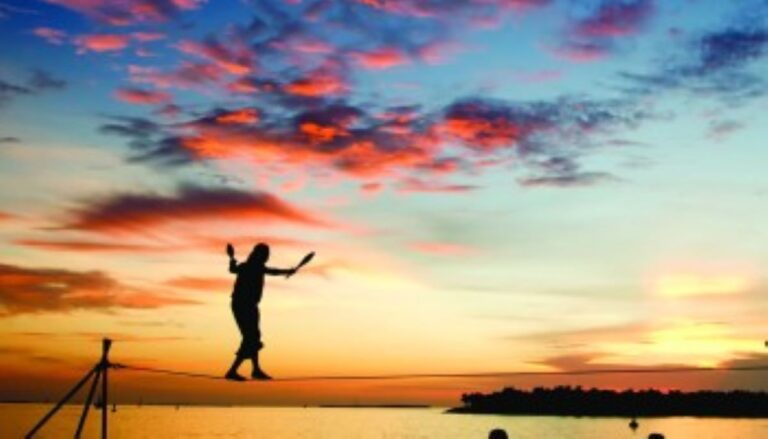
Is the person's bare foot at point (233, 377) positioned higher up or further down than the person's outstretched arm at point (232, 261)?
further down

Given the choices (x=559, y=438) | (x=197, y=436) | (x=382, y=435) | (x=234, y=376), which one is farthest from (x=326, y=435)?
(x=234, y=376)

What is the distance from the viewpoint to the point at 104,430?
1088 cm

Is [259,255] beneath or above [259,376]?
above

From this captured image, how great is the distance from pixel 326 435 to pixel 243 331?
7607 inches

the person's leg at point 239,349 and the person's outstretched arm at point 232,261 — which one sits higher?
the person's outstretched arm at point 232,261

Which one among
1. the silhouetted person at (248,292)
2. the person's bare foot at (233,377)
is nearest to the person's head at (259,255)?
the silhouetted person at (248,292)

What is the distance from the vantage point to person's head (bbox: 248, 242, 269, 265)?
39.6 feet

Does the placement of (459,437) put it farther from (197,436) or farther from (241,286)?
(241,286)

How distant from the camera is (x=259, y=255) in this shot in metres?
12.1

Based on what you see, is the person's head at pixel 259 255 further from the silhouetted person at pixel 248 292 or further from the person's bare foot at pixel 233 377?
the person's bare foot at pixel 233 377

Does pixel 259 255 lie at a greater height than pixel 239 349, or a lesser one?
greater

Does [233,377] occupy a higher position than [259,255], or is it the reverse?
[259,255]

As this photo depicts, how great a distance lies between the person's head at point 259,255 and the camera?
1207 centimetres

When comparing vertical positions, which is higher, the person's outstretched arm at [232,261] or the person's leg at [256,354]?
the person's outstretched arm at [232,261]
